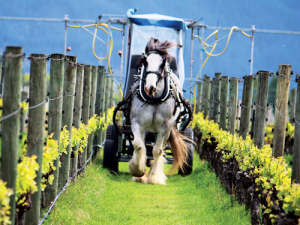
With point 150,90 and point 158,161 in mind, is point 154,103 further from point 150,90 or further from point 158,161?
point 158,161

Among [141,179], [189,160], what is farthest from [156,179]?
[189,160]

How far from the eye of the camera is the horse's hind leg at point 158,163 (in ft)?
32.3

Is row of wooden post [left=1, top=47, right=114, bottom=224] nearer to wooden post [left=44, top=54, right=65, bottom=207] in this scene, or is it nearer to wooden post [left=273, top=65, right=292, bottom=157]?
wooden post [left=44, top=54, right=65, bottom=207]

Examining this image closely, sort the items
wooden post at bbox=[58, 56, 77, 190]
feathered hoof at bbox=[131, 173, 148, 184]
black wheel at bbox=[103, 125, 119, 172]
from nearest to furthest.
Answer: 1. wooden post at bbox=[58, 56, 77, 190]
2. feathered hoof at bbox=[131, 173, 148, 184]
3. black wheel at bbox=[103, 125, 119, 172]

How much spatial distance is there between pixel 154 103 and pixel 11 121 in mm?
4994

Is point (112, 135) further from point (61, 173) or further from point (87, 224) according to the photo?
point (87, 224)

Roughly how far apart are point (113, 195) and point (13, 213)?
4665mm

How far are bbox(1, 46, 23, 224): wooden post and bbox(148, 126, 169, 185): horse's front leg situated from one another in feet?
17.5

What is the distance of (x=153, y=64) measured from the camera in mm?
9156

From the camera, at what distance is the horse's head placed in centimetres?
877

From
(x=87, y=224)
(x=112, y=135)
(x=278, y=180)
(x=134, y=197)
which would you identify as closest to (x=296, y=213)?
(x=278, y=180)

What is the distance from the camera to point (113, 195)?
9.16 m

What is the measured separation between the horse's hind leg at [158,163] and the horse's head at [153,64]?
0.96 m

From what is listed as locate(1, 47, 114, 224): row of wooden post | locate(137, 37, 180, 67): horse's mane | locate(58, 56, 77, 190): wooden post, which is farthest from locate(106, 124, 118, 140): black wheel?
locate(58, 56, 77, 190): wooden post
